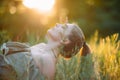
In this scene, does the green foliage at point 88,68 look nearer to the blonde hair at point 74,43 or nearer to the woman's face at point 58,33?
the blonde hair at point 74,43

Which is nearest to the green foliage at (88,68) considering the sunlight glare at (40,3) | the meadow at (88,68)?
the meadow at (88,68)

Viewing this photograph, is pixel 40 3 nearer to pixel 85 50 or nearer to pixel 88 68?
pixel 85 50

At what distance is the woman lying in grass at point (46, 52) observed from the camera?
5.19m

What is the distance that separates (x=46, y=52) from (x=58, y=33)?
0.25 meters

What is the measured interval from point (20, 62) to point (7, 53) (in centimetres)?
21

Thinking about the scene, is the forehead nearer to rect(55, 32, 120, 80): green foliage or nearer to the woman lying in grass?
the woman lying in grass

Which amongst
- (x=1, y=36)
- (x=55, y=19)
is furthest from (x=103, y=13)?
(x=1, y=36)

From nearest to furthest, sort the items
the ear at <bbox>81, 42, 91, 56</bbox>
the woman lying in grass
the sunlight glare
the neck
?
the woman lying in grass → the neck → the ear at <bbox>81, 42, 91, 56</bbox> → the sunlight glare

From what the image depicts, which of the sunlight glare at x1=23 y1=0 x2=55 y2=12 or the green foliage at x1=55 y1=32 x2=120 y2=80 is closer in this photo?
the green foliage at x1=55 y1=32 x2=120 y2=80

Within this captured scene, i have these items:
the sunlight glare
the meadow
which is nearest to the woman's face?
the meadow

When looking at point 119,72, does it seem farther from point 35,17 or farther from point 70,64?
point 35,17

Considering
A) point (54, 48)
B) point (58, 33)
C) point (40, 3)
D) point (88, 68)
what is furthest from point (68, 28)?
point (40, 3)

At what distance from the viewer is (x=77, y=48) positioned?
5.57 m

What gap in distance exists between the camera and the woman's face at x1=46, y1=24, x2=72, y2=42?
552 cm
